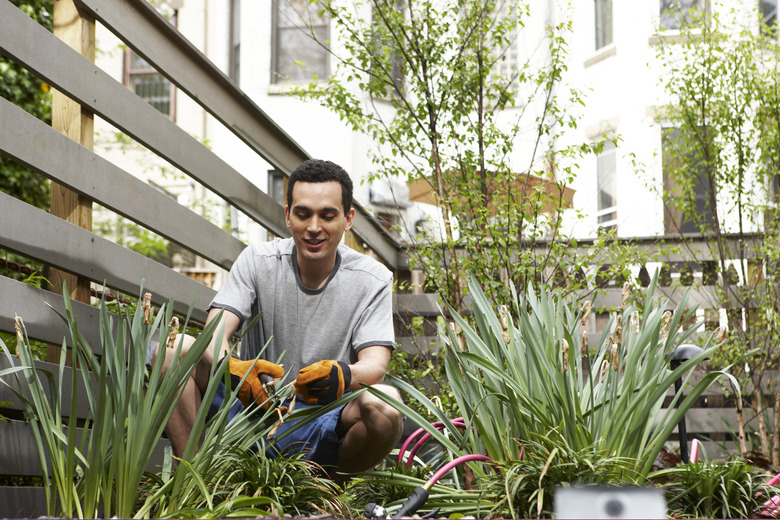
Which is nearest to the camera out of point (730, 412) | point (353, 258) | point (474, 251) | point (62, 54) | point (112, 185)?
point (62, 54)

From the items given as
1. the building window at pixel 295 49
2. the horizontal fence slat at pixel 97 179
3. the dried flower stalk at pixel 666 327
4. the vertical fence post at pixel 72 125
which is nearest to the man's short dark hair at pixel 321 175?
the horizontal fence slat at pixel 97 179

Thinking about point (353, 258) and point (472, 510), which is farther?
point (353, 258)

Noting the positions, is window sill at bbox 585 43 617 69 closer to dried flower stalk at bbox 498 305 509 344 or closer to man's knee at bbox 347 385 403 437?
man's knee at bbox 347 385 403 437

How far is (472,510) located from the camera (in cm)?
161

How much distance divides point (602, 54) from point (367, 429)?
8.94 m

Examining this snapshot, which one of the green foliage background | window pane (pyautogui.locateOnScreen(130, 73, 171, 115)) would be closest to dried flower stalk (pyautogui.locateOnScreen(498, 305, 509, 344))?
the green foliage background

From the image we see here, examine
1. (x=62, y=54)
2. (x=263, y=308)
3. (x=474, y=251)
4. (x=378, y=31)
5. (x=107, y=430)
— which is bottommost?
(x=107, y=430)

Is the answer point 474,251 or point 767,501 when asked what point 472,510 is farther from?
point 474,251

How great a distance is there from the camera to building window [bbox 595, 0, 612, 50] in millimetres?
10367

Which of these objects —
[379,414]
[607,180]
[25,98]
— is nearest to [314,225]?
[379,414]

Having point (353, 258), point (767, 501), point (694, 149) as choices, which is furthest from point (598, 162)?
point (767, 501)

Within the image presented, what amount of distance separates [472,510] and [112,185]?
1.35 m

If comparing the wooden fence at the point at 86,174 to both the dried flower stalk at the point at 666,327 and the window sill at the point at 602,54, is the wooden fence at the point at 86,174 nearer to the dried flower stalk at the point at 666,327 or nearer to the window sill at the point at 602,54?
the dried flower stalk at the point at 666,327

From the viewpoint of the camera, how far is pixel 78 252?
213 cm
